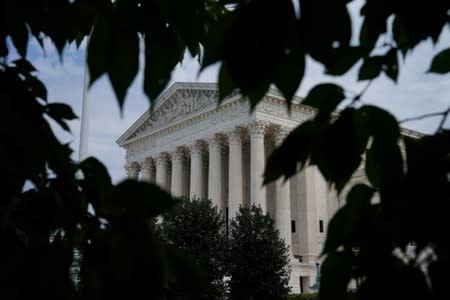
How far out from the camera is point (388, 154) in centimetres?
135

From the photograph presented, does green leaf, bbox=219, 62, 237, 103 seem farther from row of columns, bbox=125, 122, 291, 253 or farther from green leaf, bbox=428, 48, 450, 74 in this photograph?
row of columns, bbox=125, 122, 291, 253

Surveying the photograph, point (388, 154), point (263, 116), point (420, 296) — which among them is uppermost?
point (263, 116)

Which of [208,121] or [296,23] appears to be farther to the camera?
[208,121]

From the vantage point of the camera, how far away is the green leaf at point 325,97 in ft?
4.95

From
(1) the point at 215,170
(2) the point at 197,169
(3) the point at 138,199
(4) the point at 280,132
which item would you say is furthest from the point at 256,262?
(3) the point at 138,199

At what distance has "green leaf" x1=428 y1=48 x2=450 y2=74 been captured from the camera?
2.19 metres

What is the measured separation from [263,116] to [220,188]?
8.32 metres

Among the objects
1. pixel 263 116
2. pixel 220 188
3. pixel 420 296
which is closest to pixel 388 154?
pixel 420 296

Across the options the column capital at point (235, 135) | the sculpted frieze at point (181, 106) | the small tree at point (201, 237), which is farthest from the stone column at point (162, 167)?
the small tree at point (201, 237)

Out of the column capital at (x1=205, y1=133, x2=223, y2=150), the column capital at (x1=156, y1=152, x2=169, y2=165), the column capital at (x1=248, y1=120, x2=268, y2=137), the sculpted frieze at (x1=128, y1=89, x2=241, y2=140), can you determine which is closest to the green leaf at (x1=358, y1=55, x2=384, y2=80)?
the column capital at (x1=248, y1=120, x2=268, y2=137)

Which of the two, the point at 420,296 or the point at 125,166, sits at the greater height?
the point at 125,166

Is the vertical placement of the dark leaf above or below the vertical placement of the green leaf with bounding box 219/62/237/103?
above

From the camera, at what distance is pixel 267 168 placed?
1.43 m

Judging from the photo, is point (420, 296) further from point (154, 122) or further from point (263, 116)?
point (154, 122)
